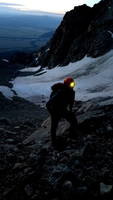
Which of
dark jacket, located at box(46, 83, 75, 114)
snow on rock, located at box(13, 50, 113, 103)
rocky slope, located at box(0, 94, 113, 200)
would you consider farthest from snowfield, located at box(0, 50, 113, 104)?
dark jacket, located at box(46, 83, 75, 114)

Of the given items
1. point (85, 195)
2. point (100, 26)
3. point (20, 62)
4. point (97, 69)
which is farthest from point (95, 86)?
point (20, 62)

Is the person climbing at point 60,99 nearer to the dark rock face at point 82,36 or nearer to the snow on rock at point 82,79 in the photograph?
the snow on rock at point 82,79

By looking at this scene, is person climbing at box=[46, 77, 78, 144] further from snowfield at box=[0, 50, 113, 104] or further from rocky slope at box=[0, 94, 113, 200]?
snowfield at box=[0, 50, 113, 104]

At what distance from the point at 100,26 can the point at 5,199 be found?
59371 millimetres

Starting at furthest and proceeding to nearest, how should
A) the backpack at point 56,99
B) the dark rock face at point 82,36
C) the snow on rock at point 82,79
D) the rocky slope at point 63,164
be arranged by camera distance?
the dark rock face at point 82,36 → the snow on rock at point 82,79 → the backpack at point 56,99 → the rocky slope at point 63,164

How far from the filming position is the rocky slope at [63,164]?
9281 millimetres

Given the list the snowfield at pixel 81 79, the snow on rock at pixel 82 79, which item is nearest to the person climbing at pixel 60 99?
the snowfield at pixel 81 79

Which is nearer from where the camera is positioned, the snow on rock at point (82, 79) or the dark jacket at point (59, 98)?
the dark jacket at point (59, 98)


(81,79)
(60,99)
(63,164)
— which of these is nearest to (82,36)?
(81,79)

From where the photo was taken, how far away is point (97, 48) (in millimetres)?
59375

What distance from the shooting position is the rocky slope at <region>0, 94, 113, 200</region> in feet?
30.5

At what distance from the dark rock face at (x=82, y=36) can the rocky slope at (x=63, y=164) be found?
148 feet

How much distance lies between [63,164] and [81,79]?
1597 inches

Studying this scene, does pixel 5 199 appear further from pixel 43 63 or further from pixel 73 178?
pixel 43 63
